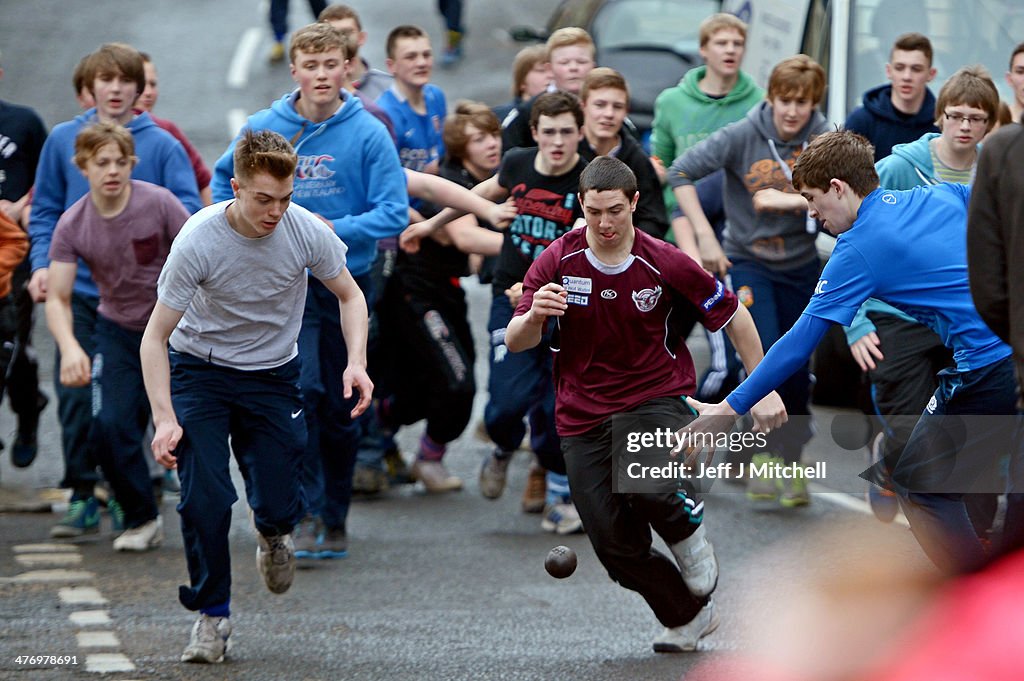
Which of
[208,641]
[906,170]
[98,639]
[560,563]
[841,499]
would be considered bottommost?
[841,499]

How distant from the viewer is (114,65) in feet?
28.1

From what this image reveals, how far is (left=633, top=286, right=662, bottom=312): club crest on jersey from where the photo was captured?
A: 653cm

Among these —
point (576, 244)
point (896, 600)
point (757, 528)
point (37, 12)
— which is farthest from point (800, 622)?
point (37, 12)

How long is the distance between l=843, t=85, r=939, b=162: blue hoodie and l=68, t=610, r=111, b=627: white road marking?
4480 mm

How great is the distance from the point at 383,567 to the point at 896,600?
16.5 ft

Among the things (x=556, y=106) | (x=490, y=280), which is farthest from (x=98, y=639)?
(x=556, y=106)

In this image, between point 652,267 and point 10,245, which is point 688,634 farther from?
point 10,245

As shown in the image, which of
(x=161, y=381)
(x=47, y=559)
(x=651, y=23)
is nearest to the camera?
(x=161, y=381)

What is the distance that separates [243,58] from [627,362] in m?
16.2

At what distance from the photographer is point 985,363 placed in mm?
6074

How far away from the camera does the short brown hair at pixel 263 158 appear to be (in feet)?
20.2

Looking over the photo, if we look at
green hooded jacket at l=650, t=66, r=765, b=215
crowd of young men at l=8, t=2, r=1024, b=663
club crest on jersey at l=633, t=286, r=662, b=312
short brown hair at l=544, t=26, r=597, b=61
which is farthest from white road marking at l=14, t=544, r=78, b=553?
short brown hair at l=544, t=26, r=597, b=61

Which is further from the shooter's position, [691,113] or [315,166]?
[691,113]

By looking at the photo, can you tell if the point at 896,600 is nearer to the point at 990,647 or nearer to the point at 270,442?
the point at 990,647
